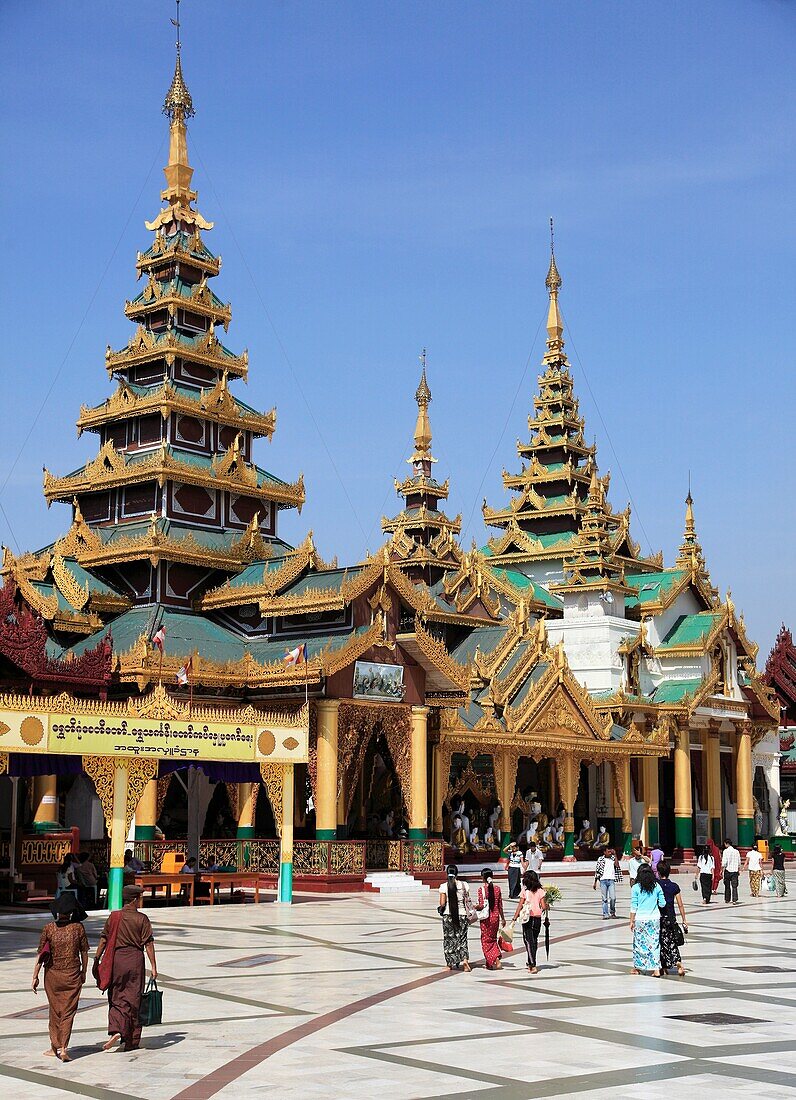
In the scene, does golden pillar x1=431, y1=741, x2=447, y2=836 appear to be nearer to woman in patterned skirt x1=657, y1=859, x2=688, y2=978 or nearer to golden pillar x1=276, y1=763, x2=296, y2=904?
golden pillar x1=276, y1=763, x2=296, y2=904

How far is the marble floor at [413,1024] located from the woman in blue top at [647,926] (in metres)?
0.34

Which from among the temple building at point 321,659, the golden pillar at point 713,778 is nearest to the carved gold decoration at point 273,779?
the temple building at point 321,659

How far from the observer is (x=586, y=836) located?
4747 cm

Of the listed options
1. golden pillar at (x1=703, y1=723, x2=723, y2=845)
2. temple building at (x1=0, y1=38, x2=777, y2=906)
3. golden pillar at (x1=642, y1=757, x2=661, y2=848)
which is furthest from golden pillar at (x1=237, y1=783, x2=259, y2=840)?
golden pillar at (x1=703, y1=723, x2=723, y2=845)

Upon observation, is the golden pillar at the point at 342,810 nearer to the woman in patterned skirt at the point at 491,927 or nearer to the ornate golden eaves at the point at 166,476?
the ornate golden eaves at the point at 166,476

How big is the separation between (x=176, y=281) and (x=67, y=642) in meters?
12.3

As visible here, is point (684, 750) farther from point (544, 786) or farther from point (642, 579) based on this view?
point (642, 579)

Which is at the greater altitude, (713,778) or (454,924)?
(713,778)

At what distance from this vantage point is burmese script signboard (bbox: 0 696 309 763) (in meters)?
25.6

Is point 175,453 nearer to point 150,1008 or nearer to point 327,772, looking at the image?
point 327,772

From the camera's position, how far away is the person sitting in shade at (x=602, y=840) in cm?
4709

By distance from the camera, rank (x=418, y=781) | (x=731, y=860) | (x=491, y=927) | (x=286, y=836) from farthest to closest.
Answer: (x=418, y=781)
(x=731, y=860)
(x=286, y=836)
(x=491, y=927)

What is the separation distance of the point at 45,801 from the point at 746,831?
26811mm

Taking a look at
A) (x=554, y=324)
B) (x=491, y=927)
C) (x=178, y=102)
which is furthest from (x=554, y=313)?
(x=491, y=927)
